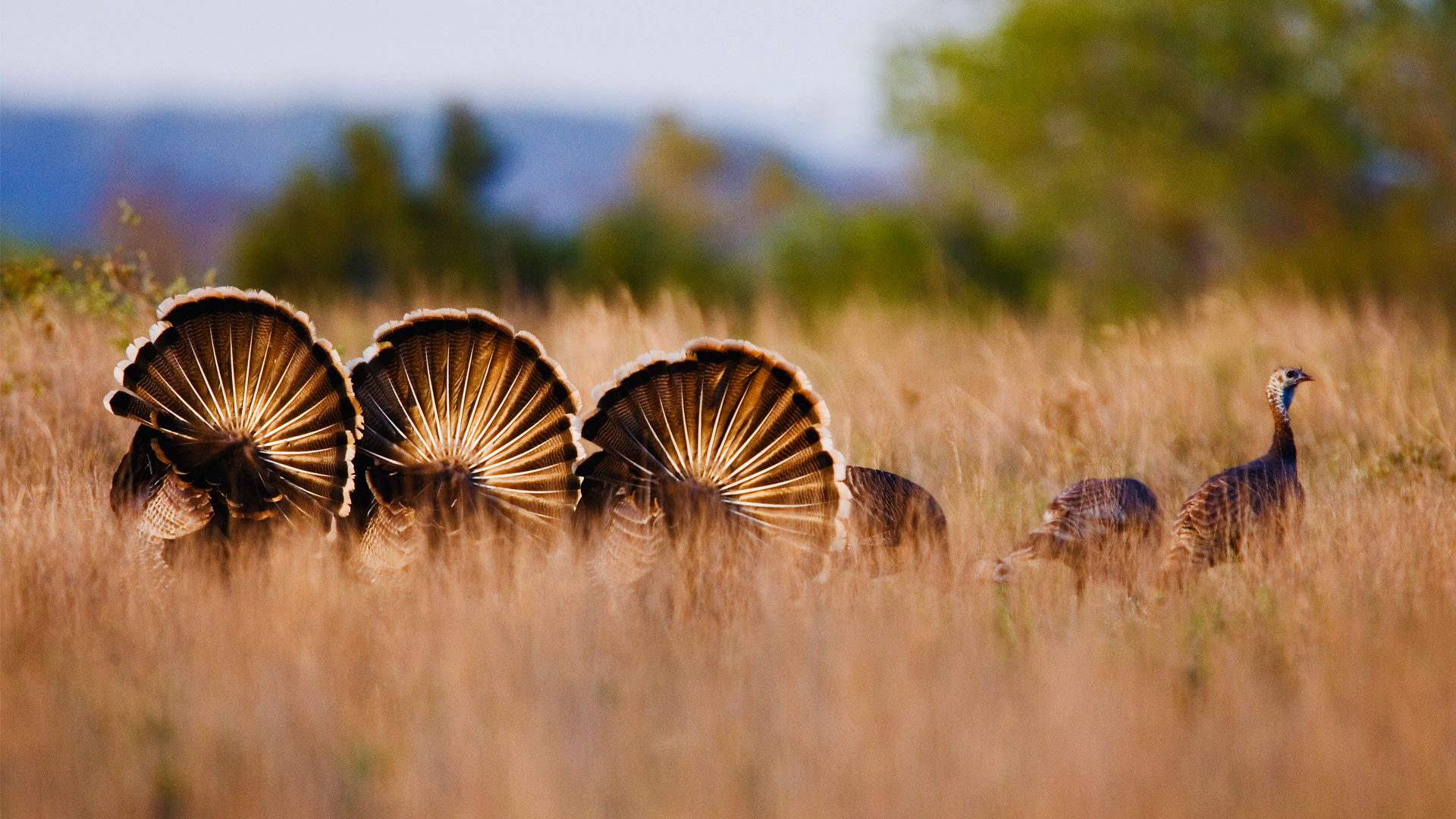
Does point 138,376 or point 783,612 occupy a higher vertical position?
point 138,376

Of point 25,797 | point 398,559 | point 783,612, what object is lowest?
point 25,797

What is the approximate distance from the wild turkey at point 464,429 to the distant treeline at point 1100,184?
16565mm

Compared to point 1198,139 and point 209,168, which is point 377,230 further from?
point 209,168

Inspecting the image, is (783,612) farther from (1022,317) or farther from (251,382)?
(1022,317)

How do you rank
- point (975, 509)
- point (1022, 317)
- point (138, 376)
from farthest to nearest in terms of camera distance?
point (1022, 317)
point (975, 509)
point (138, 376)

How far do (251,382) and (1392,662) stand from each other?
4.08m

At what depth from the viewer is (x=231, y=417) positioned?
5363 mm

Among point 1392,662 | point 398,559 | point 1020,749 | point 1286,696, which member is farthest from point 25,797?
point 1392,662

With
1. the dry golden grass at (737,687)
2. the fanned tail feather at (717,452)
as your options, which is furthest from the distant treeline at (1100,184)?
the dry golden grass at (737,687)

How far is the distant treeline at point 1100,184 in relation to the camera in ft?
79.4

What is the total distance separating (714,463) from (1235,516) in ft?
6.81

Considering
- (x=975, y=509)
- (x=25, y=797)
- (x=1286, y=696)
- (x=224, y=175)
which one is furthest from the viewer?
(x=224, y=175)

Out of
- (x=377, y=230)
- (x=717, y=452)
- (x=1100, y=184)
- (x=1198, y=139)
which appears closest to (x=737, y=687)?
(x=717, y=452)

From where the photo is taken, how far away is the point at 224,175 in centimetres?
14612
